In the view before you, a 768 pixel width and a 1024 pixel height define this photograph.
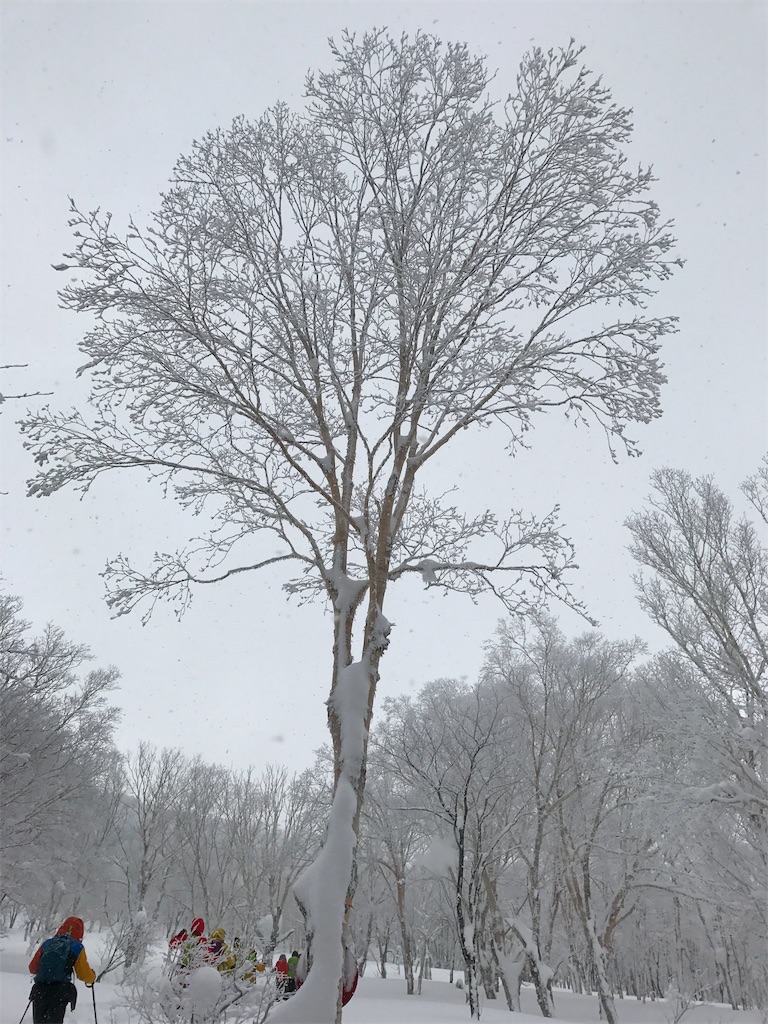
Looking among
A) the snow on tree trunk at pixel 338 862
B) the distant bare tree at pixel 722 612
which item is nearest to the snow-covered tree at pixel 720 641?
the distant bare tree at pixel 722 612

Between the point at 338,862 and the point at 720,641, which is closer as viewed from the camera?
the point at 338,862

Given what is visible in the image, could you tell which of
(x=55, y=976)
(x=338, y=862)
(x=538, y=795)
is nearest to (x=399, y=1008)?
(x=538, y=795)

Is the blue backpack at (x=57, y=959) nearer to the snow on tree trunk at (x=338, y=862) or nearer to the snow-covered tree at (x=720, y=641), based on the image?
the snow on tree trunk at (x=338, y=862)

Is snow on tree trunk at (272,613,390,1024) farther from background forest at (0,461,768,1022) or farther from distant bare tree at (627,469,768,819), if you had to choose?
distant bare tree at (627,469,768,819)

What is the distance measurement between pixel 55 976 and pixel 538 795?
12200 millimetres

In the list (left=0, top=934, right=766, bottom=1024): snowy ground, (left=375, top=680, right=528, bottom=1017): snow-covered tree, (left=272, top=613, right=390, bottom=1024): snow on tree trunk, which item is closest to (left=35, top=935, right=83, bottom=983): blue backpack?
(left=0, top=934, right=766, bottom=1024): snowy ground

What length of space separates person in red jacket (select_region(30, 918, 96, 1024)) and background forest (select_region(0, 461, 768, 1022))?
1.70 m

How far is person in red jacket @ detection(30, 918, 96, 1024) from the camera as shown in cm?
571

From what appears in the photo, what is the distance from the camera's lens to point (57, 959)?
580 centimetres

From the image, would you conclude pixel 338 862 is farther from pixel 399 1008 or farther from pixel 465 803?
pixel 399 1008

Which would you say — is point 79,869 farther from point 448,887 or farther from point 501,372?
point 501,372

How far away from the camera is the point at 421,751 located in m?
15.7

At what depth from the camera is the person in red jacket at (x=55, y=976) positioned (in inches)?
225

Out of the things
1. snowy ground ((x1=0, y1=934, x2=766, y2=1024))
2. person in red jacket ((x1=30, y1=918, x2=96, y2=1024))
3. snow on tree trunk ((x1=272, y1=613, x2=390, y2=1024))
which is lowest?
snowy ground ((x1=0, y1=934, x2=766, y2=1024))
